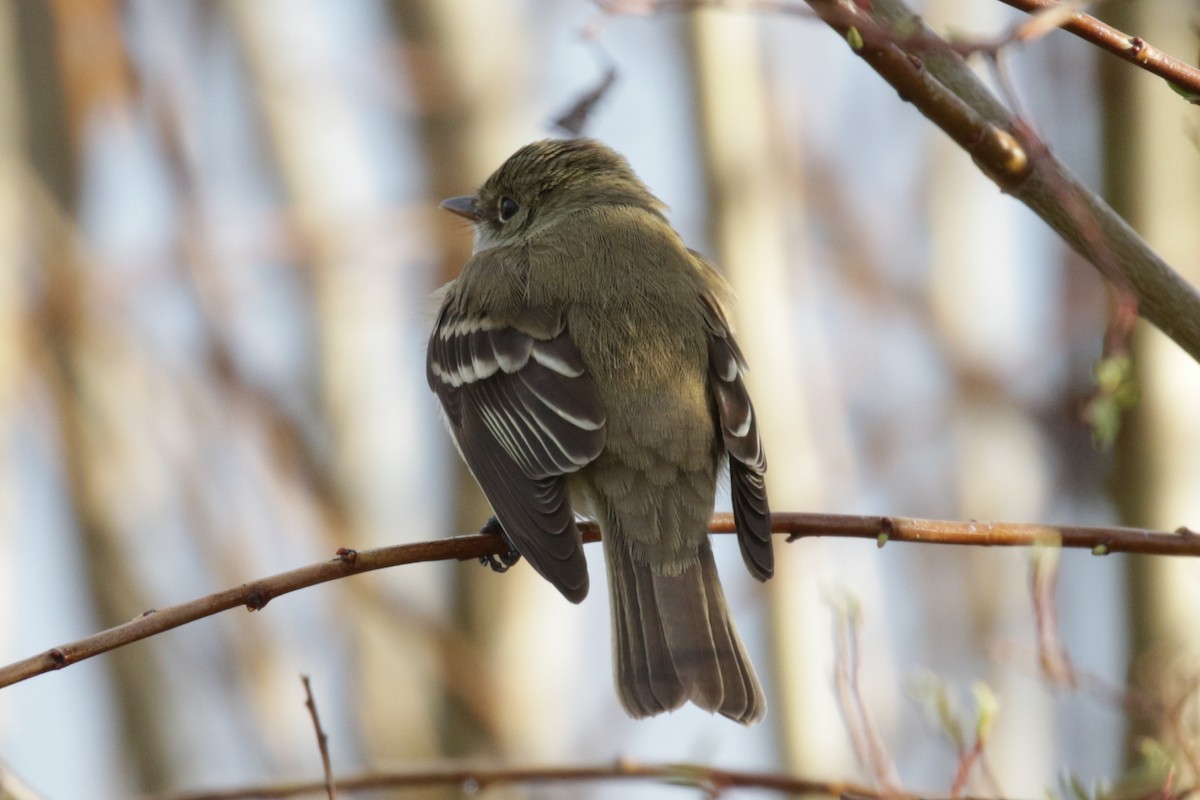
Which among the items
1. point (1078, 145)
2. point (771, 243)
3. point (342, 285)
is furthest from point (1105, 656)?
point (342, 285)

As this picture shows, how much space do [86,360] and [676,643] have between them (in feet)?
16.6

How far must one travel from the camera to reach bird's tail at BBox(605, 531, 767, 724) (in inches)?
154

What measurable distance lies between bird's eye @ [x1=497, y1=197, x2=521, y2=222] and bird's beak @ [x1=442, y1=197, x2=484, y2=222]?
11 cm

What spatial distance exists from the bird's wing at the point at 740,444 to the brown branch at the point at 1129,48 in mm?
1622

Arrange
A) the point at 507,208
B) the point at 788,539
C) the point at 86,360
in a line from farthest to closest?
the point at 86,360 < the point at 507,208 < the point at 788,539

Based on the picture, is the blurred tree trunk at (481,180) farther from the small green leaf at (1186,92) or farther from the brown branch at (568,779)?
the small green leaf at (1186,92)

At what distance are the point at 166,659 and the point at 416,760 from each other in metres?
1.64

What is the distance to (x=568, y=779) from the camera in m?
3.07

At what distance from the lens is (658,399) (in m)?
4.31

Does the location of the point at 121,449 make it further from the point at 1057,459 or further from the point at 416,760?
the point at 1057,459

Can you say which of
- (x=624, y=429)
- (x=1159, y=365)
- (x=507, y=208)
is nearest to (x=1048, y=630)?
(x=624, y=429)

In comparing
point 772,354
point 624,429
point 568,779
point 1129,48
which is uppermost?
point 1129,48

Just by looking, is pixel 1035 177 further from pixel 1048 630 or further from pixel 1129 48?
pixel 1048 630

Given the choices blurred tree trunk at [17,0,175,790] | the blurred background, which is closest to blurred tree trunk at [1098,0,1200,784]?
the blurred background
